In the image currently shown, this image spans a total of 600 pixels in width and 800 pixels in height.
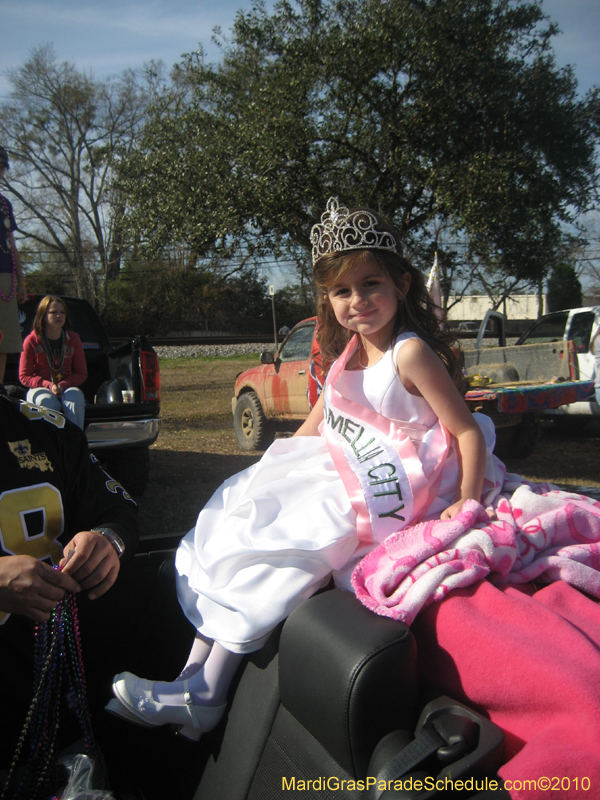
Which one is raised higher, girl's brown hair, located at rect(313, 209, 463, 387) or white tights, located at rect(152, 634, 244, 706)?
girl's brown hair, located at rect(313, 209, 463, 387)

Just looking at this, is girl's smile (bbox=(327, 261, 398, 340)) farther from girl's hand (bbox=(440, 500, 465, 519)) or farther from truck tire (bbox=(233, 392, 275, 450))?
truck tire (bbox=(233, 392, 275, 450))

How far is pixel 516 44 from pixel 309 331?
9.23 m

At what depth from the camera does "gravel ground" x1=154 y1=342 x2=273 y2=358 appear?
24.0m

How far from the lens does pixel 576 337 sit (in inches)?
336

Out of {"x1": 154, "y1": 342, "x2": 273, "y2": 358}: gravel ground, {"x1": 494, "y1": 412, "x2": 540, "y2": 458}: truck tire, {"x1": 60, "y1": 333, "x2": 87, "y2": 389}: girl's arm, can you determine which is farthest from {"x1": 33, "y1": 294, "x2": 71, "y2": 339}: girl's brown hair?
{"x1": 154, "y1": 342, "x2": 273, "y2": 358}: gravel ground

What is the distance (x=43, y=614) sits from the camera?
130 centimetres

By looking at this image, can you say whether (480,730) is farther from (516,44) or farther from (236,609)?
(516,44)

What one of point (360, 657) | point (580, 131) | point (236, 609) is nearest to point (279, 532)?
point (236, 609)

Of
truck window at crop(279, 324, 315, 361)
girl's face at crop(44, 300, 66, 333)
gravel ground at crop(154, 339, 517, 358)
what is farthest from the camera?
gravel ground at crop(154, 339, 517, 358)

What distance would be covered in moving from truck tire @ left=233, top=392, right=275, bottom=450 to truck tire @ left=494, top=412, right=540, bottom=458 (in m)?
2.92

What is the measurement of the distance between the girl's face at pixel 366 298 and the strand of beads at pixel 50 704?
1.09m

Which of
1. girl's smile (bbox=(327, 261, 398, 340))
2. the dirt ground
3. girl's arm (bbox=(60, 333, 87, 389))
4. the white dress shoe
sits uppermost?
girl's smile (bbox=(327, 261, 398, 340))

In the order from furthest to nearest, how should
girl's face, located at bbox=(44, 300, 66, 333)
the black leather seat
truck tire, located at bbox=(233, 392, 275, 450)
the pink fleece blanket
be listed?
truck tire, located at bbox=(233, 392, 275, 450) < girl's face, located at bbox=(44, 300, 66, 333) < the black leather seat < the pink fleece blanket

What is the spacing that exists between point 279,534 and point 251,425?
6.47 m
